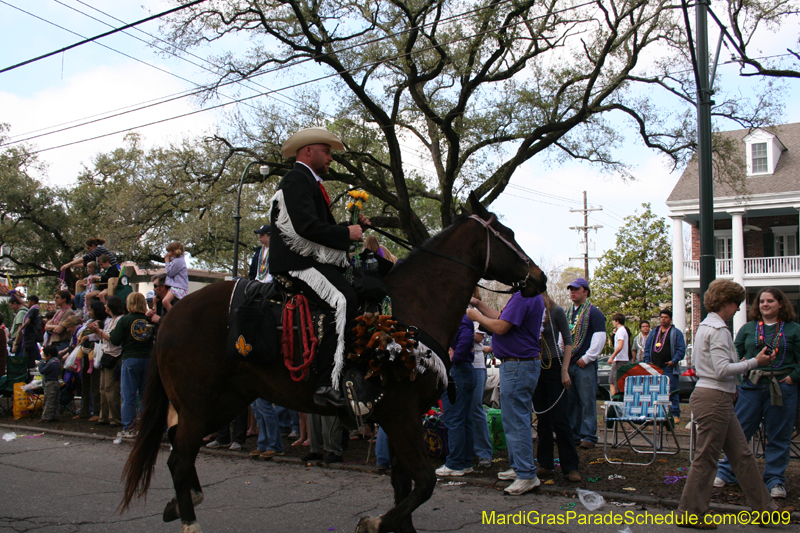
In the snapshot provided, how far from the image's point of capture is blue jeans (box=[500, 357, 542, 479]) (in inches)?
247

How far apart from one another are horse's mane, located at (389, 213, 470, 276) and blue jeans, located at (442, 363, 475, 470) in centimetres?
270

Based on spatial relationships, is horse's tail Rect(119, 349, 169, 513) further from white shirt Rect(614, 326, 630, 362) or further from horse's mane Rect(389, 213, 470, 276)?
white shirt Rect(614, 326, 630, 362)

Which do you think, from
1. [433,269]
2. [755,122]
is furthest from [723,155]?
[433,269]

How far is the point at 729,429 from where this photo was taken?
5.17 meters

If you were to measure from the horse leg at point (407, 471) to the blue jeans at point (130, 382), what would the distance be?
263 inches

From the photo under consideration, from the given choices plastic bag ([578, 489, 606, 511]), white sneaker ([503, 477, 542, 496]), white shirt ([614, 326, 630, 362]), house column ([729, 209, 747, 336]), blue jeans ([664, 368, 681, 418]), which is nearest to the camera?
plastic bag ([578, 489, 606, 511])

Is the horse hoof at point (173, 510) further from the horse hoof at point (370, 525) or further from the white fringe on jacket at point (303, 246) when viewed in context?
the white fringe on jacket at point (303, 246)

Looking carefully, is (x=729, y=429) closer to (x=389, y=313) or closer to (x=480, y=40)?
(x=389, y=313)

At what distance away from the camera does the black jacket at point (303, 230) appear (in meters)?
4.31

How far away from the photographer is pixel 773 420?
592 cm

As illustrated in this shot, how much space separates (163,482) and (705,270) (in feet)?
22.6

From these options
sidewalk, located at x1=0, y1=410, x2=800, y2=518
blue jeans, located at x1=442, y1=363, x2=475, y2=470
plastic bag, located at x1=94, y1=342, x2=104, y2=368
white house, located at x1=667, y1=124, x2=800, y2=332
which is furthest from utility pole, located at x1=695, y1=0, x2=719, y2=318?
white house, located at x1=667, y1=124, x2=800, y2=332

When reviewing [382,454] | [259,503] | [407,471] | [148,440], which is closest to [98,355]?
[382,454]

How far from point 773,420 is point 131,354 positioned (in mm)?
8669
